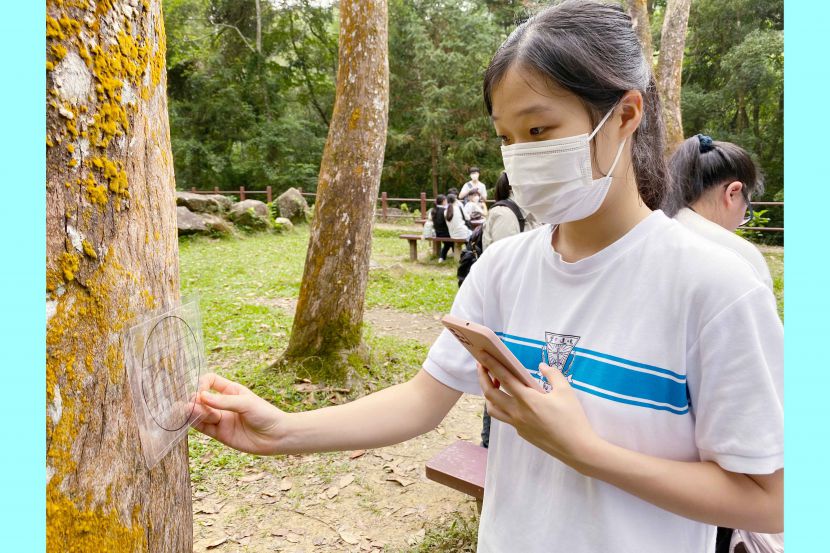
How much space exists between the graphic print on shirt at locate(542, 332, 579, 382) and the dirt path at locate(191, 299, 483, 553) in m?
2.10

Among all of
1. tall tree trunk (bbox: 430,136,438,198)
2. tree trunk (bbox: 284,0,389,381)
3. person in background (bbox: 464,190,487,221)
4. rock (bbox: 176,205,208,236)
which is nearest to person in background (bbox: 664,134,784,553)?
tree trunk (bbox: 284,0,389,381)

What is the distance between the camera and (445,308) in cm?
712

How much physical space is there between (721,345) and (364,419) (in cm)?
76

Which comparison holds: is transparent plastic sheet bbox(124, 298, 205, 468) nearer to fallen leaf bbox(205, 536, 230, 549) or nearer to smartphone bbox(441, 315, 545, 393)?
smartphone bbox(441, 315, 545, 393)

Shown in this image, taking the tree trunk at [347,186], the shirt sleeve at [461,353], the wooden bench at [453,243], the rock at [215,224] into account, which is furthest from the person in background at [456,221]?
the shirt sleeve at [461,353]

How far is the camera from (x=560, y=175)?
118 cm

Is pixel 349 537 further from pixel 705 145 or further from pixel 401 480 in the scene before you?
pixel 705 145

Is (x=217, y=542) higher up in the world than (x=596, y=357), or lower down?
lower down

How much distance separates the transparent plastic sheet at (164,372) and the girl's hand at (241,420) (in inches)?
2.7

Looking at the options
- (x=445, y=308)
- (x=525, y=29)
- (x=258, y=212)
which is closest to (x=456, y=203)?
(x=445, y=308)

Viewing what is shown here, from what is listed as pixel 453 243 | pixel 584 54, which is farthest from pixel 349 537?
pixel 453 243

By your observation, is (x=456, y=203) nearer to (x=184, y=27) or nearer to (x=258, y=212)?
(x=258, y=212)

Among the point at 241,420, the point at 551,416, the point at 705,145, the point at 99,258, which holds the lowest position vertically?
the point at 241,420

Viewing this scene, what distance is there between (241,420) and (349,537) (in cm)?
191
